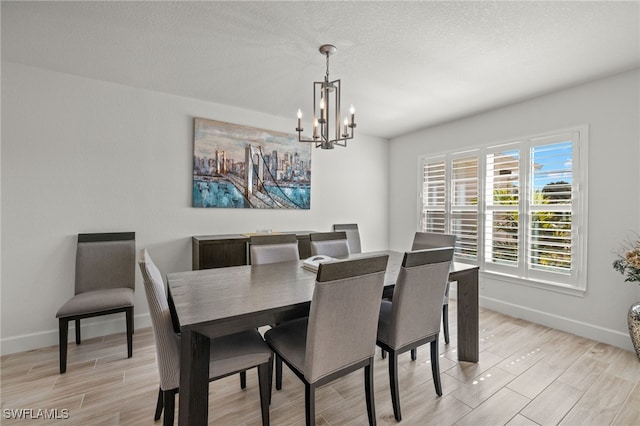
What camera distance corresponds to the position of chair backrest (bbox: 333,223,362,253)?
161 inches

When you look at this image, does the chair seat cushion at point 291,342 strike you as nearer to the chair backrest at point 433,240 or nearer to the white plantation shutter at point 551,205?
the chair backrest at point 433,240

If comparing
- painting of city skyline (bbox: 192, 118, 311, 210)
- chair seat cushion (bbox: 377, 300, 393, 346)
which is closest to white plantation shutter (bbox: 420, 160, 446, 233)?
painting of city skyline (bbox: 192, 118, 311, 210)

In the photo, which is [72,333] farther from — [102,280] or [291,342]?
[291,342]

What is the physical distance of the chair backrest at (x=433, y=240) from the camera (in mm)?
2781

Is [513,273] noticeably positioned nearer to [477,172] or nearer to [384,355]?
[477,172]

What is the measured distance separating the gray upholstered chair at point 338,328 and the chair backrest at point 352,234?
246cm

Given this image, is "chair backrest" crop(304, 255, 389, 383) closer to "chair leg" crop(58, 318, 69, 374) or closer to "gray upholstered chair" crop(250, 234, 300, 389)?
"gray upholstered chair" crop(250, 234, 300, 389)

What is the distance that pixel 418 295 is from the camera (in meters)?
1.79

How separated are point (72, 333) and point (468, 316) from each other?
3632mm

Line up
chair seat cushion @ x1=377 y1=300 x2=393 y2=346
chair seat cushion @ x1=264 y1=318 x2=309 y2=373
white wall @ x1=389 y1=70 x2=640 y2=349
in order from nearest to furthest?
chair seat cushion @ x1=264 y1=318 x2=309 y2=373
chair seat cushion @ x1=377 y1=300 x2=393 y2=346
white wall @ x1=389 y1=70 x2=640 y2=349

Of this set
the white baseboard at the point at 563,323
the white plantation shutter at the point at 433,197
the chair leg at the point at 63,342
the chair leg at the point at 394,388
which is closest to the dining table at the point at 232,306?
the chair leg at the point at 394,388

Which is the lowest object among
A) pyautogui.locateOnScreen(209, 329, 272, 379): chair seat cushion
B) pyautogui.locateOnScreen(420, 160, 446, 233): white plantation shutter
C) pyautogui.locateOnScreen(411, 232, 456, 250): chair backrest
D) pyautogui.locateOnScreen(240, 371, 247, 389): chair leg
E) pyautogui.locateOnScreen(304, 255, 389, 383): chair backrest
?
pyautogui.locateOnScreen(240, 371, 247, 389): chair leg

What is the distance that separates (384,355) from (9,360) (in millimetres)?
3157

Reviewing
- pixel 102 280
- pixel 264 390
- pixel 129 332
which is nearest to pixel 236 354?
pixel 264 390
